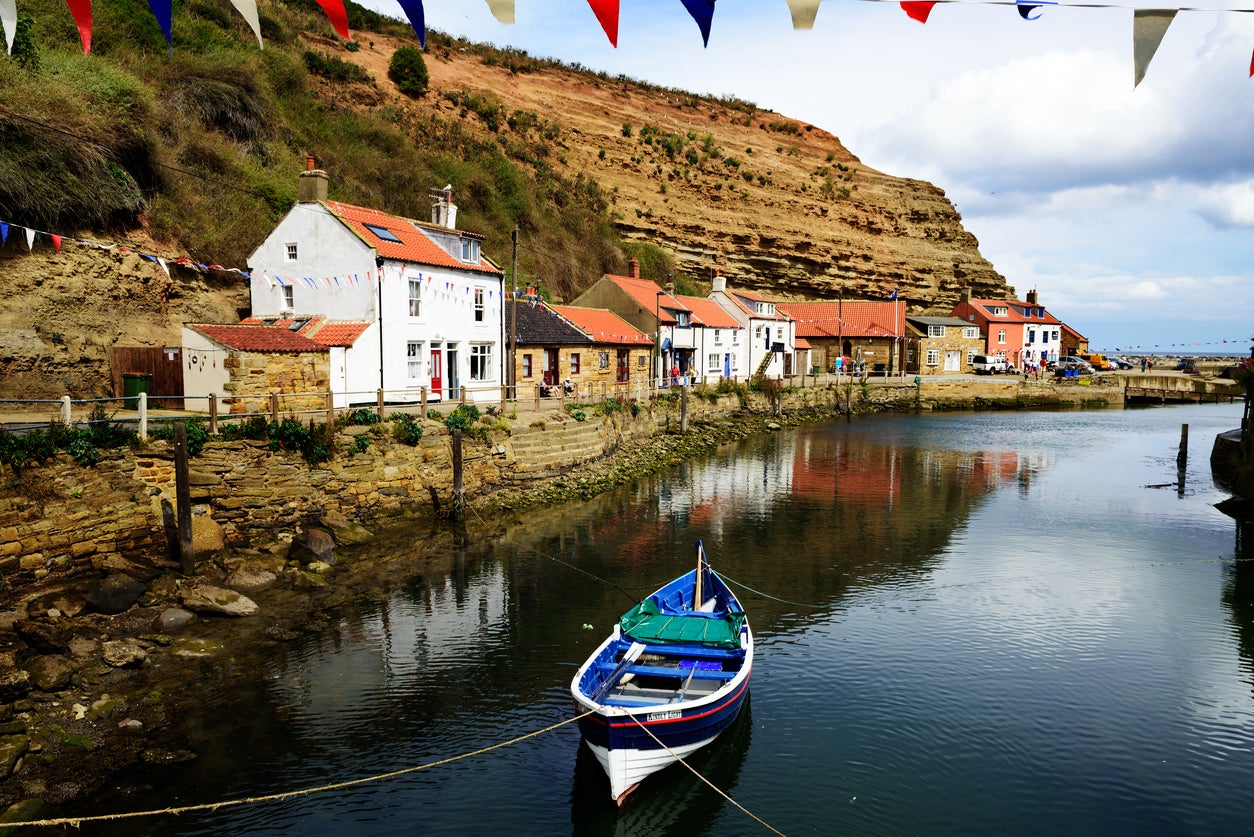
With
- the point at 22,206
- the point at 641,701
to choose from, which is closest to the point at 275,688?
the point at 641,701

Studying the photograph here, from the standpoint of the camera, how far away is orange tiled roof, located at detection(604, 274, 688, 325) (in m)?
58.7

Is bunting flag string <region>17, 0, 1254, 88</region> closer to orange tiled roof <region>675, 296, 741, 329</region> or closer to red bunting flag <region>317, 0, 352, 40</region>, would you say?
red bunting flag <region>317, 0, 352, 40</region>

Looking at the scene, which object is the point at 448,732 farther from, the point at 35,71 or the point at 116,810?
the point at 35,71

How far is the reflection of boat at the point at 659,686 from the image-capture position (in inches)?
512

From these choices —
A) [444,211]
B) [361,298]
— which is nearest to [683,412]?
[444,211]

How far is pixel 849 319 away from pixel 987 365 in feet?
60.2

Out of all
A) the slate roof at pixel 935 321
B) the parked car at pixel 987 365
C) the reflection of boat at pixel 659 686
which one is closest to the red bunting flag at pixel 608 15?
the reflection of boat at pixel 659 686

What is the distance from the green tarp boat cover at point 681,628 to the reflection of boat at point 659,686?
21 mm

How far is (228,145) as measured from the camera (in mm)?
45312

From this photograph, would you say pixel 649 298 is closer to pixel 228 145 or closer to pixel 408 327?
pixel 408 327

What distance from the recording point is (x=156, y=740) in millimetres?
14469

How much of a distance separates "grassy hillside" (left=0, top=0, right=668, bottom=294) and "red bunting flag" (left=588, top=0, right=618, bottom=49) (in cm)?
2786

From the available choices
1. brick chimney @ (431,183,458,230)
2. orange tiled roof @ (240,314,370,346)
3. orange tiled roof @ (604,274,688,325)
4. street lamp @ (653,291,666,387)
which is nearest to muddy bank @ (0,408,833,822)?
orange tiled roof @ (240,314,370,346)

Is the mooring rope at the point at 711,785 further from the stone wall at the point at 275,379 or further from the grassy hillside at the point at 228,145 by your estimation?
the grassy hillside at the point at 228,145
